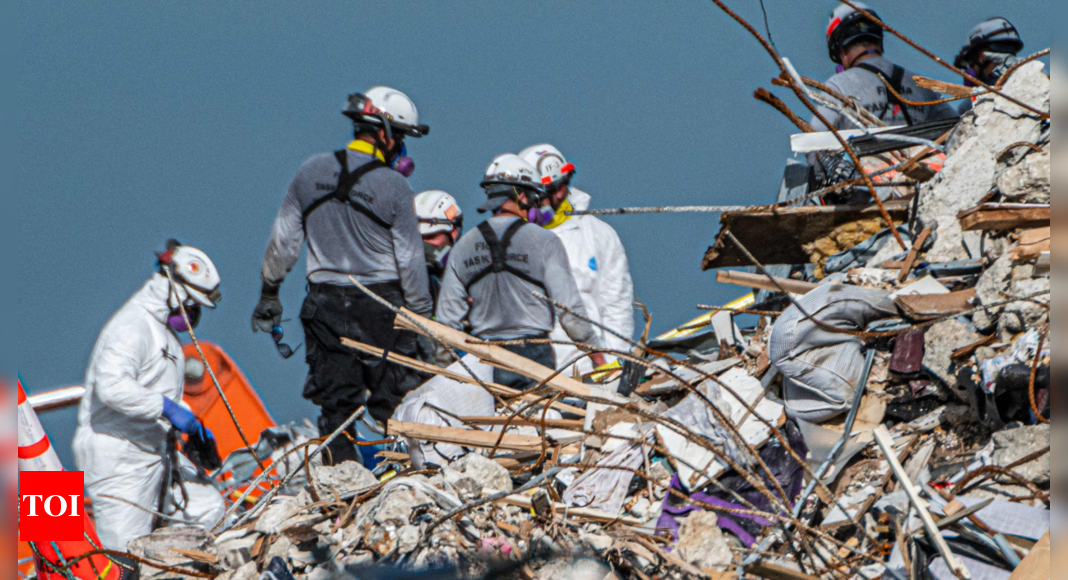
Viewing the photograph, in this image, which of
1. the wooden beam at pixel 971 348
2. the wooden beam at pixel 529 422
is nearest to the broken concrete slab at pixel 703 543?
the wooden beam at pixel 529 422

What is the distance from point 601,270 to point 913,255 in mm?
2686

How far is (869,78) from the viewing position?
6984 mm

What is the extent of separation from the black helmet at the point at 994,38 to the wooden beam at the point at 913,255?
3.12 meters

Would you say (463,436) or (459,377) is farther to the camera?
(459,377)

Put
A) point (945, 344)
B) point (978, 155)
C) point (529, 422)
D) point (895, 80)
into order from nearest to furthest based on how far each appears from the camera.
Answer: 1. point (945, 344)
2. point (529, 422)
3. point (978, 155)
4. point (895, 80)

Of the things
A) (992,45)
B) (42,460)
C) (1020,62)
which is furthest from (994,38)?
(42,460)

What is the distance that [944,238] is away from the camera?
17.4ft

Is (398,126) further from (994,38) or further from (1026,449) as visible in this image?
(994,38)

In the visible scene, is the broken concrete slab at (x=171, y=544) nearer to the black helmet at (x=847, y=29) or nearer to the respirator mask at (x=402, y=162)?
the respirator mask at (x=402, y=162)

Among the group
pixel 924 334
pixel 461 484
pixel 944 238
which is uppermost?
pixel 944 238

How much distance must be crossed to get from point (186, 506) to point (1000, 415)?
5466 mm

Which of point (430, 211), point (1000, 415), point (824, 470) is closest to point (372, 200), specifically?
point (430, 211)

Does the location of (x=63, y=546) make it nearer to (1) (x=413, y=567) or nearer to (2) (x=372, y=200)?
(2) (x=372, y=200)

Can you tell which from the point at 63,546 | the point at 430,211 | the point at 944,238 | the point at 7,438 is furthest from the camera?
the point at 430,211
